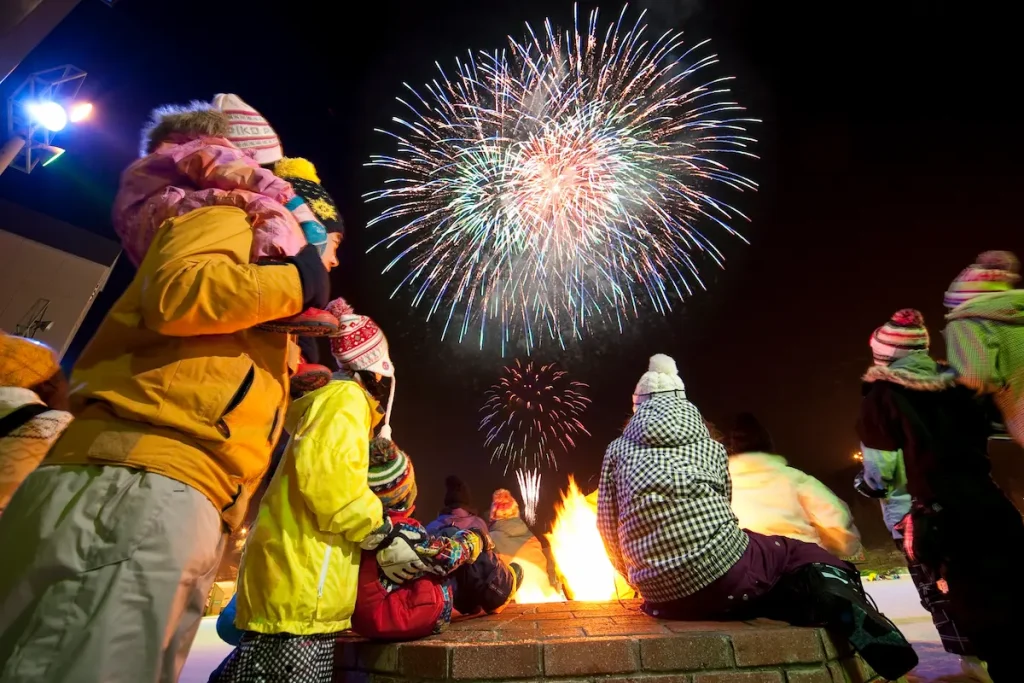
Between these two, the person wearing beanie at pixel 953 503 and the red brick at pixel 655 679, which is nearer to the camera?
the red brick at pixel 655 679

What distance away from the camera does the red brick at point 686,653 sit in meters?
1.89

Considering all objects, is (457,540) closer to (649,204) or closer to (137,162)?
(137,162)

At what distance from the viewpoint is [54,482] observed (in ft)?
4.62

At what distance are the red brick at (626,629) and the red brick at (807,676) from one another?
0.49 metres

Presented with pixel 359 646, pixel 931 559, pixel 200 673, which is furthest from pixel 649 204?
pixel 200 673

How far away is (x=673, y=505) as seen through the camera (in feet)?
8.12

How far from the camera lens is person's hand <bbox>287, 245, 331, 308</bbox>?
1.78 meters

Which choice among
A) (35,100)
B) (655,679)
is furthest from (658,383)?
(35,100)

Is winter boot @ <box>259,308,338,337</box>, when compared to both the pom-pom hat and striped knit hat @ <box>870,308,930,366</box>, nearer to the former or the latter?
the pom-pom hat

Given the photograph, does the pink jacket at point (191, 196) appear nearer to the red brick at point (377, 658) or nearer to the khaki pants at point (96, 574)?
the khaki pants at point (96, 574)

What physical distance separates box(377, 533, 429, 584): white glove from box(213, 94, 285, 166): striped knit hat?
7.46 feet

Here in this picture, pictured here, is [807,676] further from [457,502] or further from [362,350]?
[457,502]

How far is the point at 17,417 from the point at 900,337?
6405 millimetres

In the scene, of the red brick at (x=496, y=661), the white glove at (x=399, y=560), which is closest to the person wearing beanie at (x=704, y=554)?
the red brick at (x=496, y=661)
